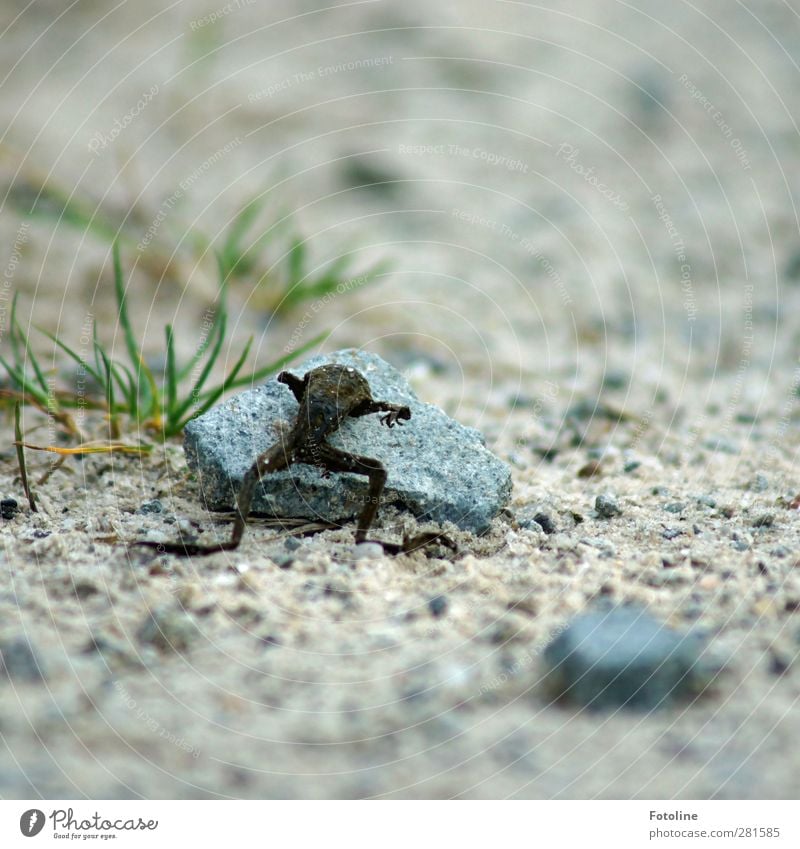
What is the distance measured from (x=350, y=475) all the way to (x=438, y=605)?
73 centimetres

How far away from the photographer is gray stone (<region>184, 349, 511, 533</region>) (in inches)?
131

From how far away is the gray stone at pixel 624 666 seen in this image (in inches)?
95.3

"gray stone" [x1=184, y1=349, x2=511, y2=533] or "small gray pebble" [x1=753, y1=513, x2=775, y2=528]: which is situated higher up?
"gray stone" [x1=184, y1=349, x2=511, y2=533]

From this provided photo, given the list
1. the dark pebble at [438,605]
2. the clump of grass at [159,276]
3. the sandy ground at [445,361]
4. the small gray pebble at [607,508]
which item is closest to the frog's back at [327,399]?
the sandy ground at [445,361]

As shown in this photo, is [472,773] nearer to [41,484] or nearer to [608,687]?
[608,687]

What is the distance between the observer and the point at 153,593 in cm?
284

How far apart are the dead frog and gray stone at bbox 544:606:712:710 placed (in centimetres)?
78

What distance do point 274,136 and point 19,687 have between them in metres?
5.84

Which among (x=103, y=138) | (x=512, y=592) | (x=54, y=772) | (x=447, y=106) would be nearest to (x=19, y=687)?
(x=54, y=772)

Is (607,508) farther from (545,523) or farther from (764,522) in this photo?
(764,522)

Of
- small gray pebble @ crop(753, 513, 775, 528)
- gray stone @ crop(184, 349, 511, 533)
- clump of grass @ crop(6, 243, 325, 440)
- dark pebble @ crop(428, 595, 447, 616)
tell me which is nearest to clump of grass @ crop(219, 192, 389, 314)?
clump of grass @ crop(6, 243, 325, 440)

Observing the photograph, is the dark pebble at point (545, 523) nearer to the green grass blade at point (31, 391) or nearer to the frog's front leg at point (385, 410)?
the frog's front leg at point (385, 410)

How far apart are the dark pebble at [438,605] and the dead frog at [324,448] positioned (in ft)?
1.08

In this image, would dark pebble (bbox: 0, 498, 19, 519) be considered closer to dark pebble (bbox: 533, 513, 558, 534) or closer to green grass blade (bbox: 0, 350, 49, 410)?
green grass blade (bbox: 0, 350, 49, 410)
